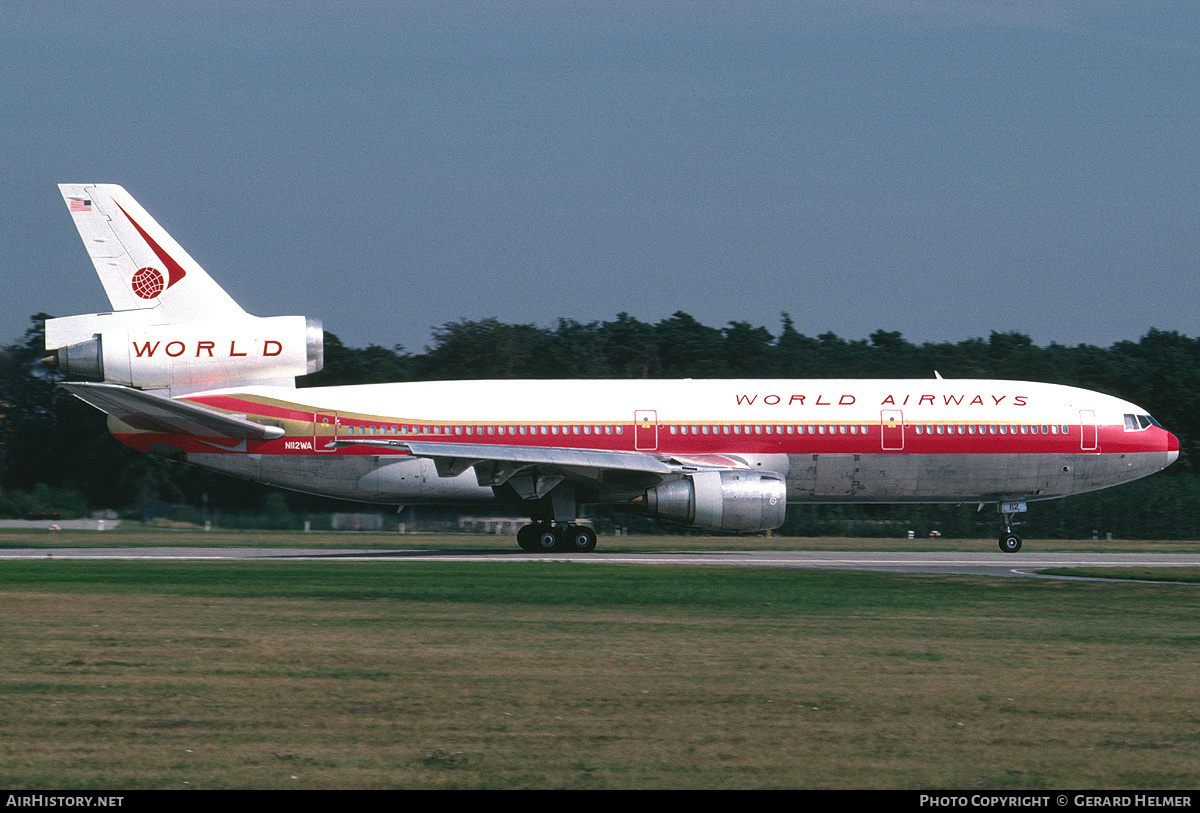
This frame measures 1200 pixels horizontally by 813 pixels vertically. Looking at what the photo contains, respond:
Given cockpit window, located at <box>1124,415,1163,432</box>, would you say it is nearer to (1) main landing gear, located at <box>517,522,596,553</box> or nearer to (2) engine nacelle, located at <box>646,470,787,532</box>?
(2) engine nacelle, located at <box>646,470,787,532</box>

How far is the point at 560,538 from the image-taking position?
103 feet

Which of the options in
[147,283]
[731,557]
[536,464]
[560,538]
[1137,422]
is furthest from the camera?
[1137,422]

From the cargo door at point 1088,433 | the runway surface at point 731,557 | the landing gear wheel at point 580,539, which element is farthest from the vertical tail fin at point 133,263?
the cargo door at point 1088,433

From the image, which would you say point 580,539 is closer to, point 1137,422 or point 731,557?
point 731,557

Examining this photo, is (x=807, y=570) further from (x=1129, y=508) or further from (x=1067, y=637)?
(x=1129, y=508)

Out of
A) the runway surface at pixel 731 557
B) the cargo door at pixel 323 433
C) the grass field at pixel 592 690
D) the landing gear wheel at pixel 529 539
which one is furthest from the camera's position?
the landing gear wheel at pixel 529 539

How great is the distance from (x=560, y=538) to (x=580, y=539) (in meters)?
0.47

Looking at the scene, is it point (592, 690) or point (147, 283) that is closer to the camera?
point (592, 690)

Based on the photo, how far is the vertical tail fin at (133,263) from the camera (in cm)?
3170

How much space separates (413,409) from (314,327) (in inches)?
123

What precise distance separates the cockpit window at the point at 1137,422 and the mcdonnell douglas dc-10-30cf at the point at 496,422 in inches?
65.7

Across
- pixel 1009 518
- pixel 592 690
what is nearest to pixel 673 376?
pixel 1009 518

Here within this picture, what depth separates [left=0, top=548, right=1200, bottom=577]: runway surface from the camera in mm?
26203

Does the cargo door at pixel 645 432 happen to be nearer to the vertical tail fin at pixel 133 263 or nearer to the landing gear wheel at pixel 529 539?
the landing gear wheel at pixel 529 539
